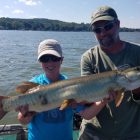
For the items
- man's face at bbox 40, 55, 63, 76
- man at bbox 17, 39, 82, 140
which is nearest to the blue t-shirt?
man at bbox 17, 39, 82, 140

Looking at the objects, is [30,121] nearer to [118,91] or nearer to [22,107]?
[22,107]

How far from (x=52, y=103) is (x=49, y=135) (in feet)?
1.28

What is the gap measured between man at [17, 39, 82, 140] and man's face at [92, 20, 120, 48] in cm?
56

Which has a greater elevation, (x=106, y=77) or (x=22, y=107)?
(x=106, y=77)

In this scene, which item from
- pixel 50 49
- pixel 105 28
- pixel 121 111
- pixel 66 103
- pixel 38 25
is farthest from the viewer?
pixel 38 25

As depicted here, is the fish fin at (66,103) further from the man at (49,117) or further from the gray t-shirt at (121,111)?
the gray t-shirt at (121,111)

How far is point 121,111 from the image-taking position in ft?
15.5

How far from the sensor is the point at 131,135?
4766 mm

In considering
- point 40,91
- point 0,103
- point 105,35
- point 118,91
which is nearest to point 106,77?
point 118,91

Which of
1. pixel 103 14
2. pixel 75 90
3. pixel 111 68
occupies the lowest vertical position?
pixel 75 90

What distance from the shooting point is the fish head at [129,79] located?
15.6ft

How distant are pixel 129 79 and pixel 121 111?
42 centimetres

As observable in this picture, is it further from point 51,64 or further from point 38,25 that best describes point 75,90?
point 38,25

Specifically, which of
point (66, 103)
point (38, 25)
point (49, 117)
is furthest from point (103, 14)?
point (38, 25)
